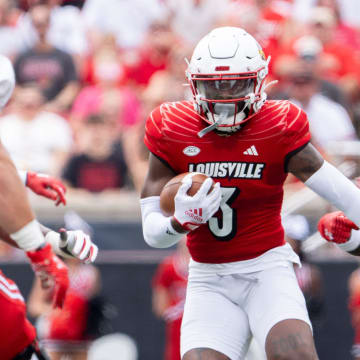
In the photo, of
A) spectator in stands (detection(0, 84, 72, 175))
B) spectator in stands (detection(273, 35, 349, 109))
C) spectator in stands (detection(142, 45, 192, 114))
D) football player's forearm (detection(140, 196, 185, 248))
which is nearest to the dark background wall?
spectator in stands (detection(0, 84, 72, 175))

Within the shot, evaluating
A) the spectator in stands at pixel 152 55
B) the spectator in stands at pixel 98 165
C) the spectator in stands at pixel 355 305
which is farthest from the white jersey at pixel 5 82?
the spectator in stands at pixel 152 55

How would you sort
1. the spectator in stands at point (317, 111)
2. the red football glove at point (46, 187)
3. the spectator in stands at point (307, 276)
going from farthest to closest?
the spectator in stands at point (317, 111) → the spectator in stands at point (307, 276) → the red football glove at point (46, 187)

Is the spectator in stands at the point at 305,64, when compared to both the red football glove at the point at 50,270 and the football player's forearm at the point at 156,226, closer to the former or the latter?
the football player's forearm at the point at 156,226

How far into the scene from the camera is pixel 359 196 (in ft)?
13.9

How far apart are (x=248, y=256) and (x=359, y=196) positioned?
600 mm

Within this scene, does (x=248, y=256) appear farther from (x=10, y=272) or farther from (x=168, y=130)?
(x=10, y=272)

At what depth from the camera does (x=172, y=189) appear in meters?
4.09

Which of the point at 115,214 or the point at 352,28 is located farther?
the point at 352,28

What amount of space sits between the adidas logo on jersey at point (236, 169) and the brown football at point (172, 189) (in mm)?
212

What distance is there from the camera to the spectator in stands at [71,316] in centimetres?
700

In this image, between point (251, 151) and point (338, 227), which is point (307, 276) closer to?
point (338, 227)

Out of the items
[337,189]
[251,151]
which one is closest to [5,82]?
[251,151]

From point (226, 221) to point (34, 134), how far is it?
4.10 metres

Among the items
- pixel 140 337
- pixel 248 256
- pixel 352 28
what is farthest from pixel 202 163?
pixel 352 28
